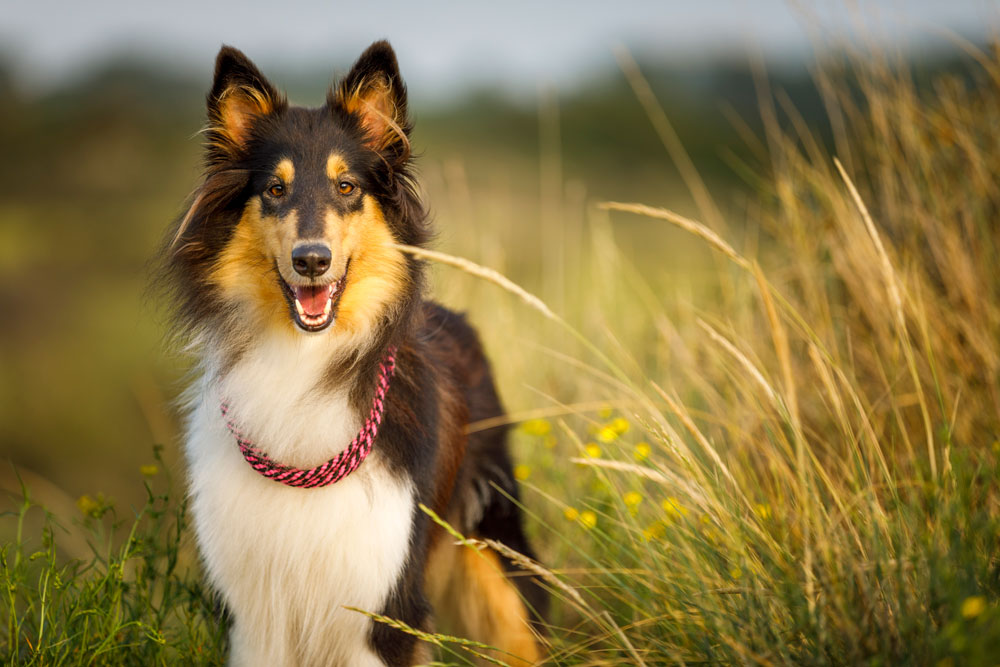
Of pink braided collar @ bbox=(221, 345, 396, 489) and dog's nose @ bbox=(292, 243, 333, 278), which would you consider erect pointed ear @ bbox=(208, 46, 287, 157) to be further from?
pink braided collar @ bbox=(221, 345, 396, 489)

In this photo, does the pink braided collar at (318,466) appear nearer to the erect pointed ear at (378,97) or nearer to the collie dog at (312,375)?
the collie dog at (312,375)

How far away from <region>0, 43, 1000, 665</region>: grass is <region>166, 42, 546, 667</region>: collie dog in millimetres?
406

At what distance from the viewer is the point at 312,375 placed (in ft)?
8.87

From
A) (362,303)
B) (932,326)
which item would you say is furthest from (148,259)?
(932,326)

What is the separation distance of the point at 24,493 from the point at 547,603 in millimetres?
2112

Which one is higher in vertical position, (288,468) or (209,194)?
(209,194)

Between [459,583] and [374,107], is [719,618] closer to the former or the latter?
[459,583]

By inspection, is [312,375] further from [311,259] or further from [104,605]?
[104,605]

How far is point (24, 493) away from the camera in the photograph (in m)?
2.83

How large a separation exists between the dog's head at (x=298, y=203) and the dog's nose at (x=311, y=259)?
8cm

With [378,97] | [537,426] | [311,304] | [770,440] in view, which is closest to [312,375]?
[311,304]

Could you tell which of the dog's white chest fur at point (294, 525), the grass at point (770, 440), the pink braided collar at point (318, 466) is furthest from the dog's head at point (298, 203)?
the grass at point (770, 440)

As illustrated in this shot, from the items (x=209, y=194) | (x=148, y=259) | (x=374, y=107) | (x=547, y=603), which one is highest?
(x=374, y=107)

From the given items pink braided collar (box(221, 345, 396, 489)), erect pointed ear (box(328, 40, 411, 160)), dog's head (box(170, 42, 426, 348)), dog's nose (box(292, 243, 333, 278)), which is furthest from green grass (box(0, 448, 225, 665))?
erect pointed ear (box(328, 40, 411, 160))
